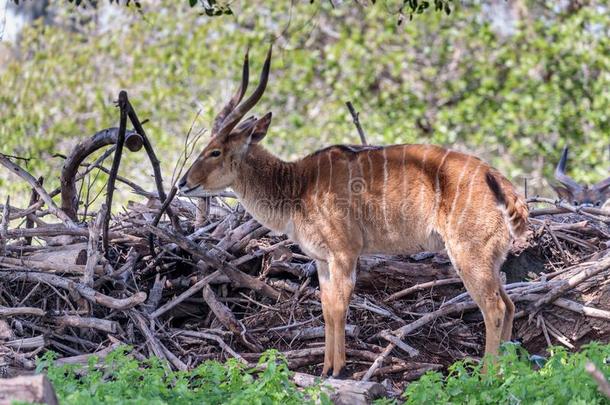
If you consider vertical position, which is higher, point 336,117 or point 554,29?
point 554,29

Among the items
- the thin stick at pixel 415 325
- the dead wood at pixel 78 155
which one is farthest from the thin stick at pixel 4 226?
the thin stick at pixel 415 325

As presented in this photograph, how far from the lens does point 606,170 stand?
11844 mm

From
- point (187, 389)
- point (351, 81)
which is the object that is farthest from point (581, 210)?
point (351, 81)

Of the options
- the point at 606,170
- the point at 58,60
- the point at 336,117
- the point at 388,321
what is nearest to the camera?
the point at 388,321

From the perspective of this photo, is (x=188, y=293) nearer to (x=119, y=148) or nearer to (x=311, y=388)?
(x=119, y=148)

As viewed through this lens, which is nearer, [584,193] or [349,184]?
[349,184]

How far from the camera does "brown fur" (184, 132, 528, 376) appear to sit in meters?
5.17

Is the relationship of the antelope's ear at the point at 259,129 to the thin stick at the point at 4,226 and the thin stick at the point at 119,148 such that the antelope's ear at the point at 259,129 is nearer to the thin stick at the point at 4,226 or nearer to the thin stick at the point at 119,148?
the thin stick at the point at 119,148

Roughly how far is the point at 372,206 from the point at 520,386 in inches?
66.3

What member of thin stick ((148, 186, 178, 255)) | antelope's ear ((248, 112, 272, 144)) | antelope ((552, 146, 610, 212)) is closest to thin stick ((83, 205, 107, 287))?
thin stick ((148, 186, 178, 255))

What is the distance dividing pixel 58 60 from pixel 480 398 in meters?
10.6

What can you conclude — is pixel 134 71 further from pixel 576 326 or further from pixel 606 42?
pixel 576 326

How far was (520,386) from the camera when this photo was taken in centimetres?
394

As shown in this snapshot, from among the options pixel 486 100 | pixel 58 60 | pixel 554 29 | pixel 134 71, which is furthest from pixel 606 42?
pixel 58 60
